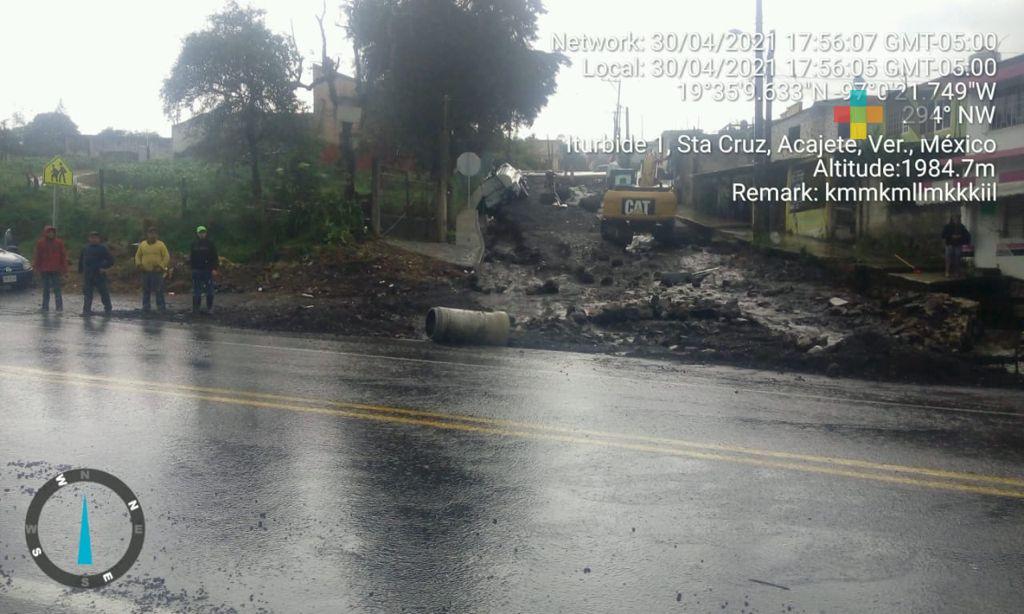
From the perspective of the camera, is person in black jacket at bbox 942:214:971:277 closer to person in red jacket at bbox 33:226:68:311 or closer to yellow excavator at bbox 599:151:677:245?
yellow excavator at bbox 599:151:677:245

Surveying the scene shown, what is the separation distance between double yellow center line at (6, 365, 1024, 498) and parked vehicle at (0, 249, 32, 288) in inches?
550

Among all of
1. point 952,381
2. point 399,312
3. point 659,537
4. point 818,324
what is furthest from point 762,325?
point 659,537

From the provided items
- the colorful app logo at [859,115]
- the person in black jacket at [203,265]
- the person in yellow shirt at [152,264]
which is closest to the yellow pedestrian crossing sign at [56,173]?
the person in yellow shirt at [152,264]

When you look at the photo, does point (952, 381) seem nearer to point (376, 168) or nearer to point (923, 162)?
point (923, 162)

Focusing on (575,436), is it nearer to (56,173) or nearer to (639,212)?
(56,173)

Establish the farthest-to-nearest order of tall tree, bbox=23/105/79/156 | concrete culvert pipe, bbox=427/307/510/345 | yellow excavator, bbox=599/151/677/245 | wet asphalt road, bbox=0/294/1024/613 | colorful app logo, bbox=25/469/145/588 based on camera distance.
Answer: tall tree, bbox=23/105/79/156 < yellow excavator, bbox=599/151/677/245 < concrete culvert pipe, bbox=427/307/510/345 < wet asphalt road, bbox=0/294/1024/613 < colorful app logo, bbox=25/469/145/588

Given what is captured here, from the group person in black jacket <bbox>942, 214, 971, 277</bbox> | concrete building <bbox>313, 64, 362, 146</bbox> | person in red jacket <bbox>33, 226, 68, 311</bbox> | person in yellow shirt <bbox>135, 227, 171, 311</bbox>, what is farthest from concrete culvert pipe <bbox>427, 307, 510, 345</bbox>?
concrete building <bbox>313, 64, 362, 146</bbox>

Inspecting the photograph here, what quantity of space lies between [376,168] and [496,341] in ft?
43.2

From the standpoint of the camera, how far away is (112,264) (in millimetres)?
18438

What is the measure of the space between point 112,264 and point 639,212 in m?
19.9

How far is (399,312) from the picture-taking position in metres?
19.5

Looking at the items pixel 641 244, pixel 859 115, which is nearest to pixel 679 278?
pixel 641 244

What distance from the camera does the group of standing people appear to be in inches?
715

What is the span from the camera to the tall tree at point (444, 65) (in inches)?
1257
